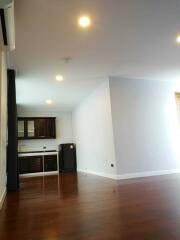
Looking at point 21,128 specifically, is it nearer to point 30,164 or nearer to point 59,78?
point 30,164

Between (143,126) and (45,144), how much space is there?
4.67m

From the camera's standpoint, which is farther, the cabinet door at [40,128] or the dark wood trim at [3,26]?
the cabinet door at [40,128]

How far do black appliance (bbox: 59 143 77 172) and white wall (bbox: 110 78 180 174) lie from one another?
11.8ft

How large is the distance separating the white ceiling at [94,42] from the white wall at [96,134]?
2.19ft

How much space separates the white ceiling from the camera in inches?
101

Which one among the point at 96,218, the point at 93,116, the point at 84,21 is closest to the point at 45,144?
the point at 93,116

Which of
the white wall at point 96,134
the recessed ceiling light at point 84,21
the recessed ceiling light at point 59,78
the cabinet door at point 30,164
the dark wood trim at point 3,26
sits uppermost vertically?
the recessed ceiling light at point 84,21

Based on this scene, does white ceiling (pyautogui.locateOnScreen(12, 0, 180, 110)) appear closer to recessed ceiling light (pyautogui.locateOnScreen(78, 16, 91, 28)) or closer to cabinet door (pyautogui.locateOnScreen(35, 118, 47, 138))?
recessed ceiling light (pyautogui.locateOnScreen(78, 16, 91, 28))

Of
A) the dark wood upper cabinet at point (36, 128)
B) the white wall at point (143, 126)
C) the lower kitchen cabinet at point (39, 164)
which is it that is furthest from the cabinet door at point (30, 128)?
the white wall at point (143, 126)

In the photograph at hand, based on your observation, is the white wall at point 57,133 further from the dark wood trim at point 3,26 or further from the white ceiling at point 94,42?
the dark wood trim at point 3,26

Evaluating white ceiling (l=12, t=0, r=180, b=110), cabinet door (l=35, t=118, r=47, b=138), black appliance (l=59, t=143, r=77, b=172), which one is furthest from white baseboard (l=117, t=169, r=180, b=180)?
cabinet door (l=35, t=118, r=47, b=138)

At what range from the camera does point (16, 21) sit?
8.93 ft

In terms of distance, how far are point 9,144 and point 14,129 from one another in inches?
13.2

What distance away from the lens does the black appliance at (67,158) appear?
7.93m
